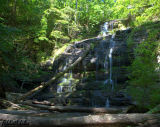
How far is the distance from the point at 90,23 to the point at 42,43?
30.9ft

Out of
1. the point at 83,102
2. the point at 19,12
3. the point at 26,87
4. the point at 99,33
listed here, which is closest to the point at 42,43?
the point at 19,12

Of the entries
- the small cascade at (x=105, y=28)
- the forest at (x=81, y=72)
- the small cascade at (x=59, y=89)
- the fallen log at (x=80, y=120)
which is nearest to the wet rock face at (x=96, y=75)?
the forest at (x=81, y=72)

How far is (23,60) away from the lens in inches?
448

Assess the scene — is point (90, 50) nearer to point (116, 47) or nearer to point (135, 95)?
point (116, 47)

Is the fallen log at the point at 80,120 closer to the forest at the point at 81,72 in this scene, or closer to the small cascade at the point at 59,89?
the forest at the point at 81,72

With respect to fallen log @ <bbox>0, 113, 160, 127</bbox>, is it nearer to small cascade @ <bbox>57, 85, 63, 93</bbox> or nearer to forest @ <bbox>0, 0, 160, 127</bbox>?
forest @ <bbox>0, 0, 160, 127</bbox>

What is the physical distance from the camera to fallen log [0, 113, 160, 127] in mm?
2275

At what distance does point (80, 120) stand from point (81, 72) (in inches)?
429

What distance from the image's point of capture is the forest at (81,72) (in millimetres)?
4234

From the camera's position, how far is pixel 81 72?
1330 cm

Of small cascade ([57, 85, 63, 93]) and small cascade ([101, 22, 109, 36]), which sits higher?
small cascade ([101, 22, 109, 36])

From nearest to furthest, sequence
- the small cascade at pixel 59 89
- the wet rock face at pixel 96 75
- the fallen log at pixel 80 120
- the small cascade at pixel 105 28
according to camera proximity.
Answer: the fallen log at pixel 80 120
the wet rock face at pixel 96 75
the small cascade at pixel 59 89
the small cascade at pixel 105 28

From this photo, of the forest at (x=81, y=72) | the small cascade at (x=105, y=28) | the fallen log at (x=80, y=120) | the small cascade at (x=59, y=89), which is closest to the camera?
the fallen log at (x=80, y=120)

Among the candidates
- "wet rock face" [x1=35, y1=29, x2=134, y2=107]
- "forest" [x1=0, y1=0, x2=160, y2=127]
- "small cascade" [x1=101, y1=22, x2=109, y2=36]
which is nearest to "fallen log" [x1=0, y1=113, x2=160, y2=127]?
"forest" [x1=0, y1=0, x2=160, y2=127]
